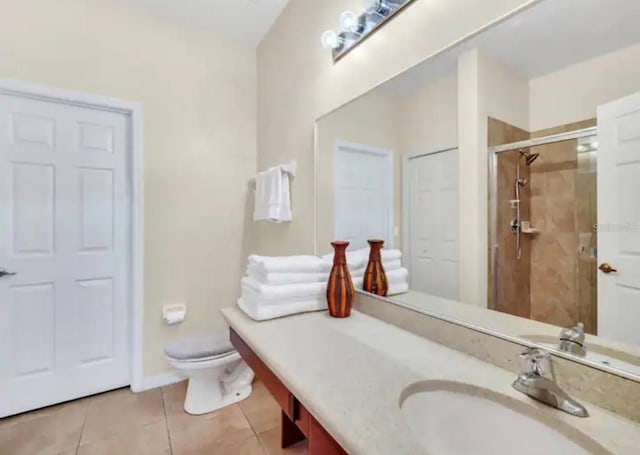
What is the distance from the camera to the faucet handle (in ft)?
2.42

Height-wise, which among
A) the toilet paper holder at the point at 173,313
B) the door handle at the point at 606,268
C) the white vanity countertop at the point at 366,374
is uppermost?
the door handle at the point at 606,268

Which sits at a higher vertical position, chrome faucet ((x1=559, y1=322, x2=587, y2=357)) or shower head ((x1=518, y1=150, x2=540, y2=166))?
shower head ((x1=518, y1=150, x2=540, y2=166))

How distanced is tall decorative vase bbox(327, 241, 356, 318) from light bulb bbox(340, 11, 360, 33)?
98 centimetres

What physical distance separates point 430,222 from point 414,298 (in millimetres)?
304

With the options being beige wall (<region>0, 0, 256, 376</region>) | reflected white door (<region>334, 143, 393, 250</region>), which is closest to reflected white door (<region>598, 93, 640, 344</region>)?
reflected white door (<region>334, 143, 393, 250</region>)

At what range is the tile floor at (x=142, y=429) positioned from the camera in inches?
63.9

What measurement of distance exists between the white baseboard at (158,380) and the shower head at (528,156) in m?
2.38

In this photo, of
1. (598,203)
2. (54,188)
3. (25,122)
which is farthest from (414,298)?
(25,122)

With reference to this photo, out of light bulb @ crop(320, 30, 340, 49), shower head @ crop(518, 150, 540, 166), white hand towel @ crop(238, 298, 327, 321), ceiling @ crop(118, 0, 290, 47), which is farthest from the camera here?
ceiling @ crop(118, 0, 290, 47)

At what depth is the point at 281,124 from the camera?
2248 millimetres

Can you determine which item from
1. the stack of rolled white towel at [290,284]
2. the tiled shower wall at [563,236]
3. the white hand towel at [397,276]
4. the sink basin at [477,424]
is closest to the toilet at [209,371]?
the stack of rolled white towel at [290,284]

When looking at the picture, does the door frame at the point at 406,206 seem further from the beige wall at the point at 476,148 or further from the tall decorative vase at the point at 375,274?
the beige wall at the point at 476,148

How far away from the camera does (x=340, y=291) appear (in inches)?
52.7

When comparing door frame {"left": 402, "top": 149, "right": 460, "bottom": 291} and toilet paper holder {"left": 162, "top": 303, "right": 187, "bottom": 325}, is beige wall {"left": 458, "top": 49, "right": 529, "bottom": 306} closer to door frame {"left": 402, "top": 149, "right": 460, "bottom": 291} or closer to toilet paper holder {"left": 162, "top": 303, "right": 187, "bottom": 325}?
door frame {"left": 402, "top": 149, "right": 460, "bottom": 291}
